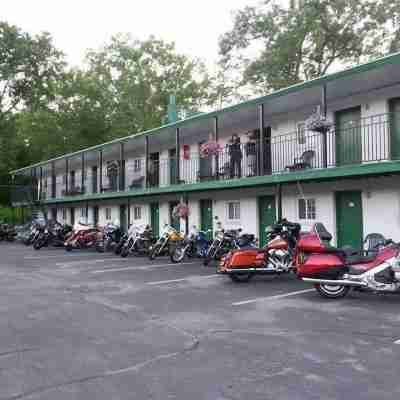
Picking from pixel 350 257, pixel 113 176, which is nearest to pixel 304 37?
pixel 113 176

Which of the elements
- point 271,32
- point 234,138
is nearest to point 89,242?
point 234,138

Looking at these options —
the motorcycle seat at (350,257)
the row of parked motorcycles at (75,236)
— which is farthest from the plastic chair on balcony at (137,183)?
the motorcycle seat at (350,257)

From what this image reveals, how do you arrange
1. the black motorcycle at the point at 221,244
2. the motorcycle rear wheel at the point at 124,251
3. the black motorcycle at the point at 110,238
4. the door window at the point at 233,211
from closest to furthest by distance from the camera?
the black motorcycle at the point at 221,244
the motorcycle rear wheel at the point at 124,251
the door window at the point at 233,211
the black motorcycle at the point at 110,238

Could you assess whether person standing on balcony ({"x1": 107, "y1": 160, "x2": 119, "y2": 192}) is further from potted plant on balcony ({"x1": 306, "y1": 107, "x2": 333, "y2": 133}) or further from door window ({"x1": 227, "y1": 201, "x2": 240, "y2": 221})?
potted plant on balcony ({"x1": 306, "y1": 107, "x2": 333, "y2": 133})

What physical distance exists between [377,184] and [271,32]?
19921 millimetres

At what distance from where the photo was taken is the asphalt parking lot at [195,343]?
4.07 m

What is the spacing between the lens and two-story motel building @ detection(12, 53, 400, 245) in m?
12.6

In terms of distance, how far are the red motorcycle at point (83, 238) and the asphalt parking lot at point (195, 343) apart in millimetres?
9424

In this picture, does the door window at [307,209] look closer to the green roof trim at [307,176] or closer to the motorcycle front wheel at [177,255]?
the green roof trim at [307,176]

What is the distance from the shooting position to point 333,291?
820 centimetres

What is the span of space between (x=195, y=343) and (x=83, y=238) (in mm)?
14804

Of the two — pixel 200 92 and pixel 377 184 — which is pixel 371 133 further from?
pixel 200 92

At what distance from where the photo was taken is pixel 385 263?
7.66 metres

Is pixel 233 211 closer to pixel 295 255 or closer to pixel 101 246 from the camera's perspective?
pixel 101 246
